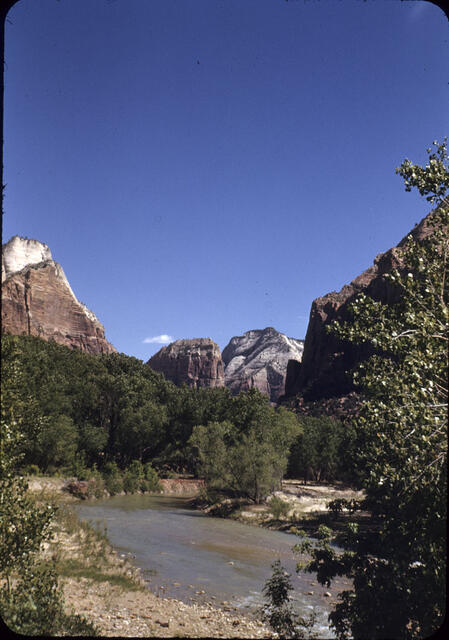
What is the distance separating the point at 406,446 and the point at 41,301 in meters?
88.3

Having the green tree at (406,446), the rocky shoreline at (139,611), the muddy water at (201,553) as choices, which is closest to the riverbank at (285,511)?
the muddy water at (201,553)

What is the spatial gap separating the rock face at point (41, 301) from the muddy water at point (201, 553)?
87.6ft

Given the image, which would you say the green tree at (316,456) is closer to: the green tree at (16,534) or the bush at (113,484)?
the bush at (113,484)

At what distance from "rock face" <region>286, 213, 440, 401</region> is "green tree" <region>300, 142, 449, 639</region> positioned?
327 feet

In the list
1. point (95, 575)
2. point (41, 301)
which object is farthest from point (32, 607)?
point (41, 301)

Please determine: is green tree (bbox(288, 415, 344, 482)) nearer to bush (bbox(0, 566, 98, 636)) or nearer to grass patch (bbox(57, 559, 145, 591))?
grass patch (bbox(57, 559, 145, 591))

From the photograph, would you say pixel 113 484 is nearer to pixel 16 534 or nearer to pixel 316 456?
pixel 316 456

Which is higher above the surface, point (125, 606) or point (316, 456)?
point (125, 606)

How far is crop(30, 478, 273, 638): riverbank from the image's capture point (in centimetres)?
1259

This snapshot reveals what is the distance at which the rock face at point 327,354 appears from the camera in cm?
12838

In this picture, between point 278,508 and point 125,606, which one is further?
point 278,508

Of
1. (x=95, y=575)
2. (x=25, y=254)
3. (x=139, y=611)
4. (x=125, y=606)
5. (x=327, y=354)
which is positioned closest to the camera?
(x=139, y=611)

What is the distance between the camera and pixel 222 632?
13.1 m

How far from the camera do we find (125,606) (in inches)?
577
